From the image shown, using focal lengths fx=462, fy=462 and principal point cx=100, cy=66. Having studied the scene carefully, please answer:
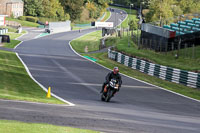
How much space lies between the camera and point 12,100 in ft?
57.3

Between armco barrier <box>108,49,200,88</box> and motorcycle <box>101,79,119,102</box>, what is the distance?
1127 centimetres

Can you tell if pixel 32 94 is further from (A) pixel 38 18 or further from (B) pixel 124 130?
(A) pixel 38 18

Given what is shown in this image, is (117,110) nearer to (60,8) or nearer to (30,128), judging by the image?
(30,128)

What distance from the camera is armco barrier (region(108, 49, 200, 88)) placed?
1244 inches

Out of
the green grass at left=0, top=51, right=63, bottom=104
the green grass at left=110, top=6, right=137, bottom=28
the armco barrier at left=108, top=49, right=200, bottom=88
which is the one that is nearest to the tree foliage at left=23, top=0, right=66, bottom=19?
the green grass at left=110, top=6, right=137, bottom=28

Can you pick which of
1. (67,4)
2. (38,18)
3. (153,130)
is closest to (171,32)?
(153,130)

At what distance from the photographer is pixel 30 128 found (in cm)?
1118

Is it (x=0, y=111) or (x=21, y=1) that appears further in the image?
(x=21, y=1)

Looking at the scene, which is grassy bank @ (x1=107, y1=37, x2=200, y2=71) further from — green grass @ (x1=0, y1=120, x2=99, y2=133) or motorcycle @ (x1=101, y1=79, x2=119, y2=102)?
green grass @ (x1=0, y1=120, x2=99, y2=133)

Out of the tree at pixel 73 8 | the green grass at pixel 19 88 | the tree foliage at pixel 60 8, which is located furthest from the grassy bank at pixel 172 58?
the tree at pixel 73 8

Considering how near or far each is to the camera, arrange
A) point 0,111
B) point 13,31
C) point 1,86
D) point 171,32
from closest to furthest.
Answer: point 0,111 < point 1,86 < point 171,32 < point 13,31

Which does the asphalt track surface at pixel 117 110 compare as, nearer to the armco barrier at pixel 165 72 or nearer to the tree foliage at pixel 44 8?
the armco barrier at pixel 165 72

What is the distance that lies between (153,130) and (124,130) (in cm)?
100

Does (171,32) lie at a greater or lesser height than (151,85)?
greater
